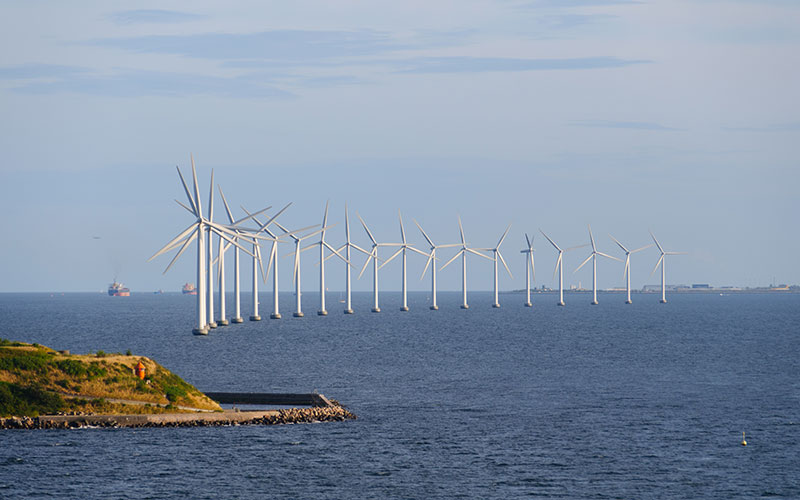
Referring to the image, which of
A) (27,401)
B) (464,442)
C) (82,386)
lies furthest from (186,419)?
(464,442)

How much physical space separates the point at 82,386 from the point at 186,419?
8.32m

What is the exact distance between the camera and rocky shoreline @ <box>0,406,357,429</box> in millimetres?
71000

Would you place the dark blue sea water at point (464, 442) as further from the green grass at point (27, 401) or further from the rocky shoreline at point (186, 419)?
the green grass at point (27, 401)

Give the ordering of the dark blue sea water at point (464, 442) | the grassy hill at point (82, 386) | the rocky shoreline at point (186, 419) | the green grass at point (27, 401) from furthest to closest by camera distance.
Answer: the grassy hill at point (82, 386) → the green grass at point (27, 401) → the rocky shoreline at point (186, 419) → the dark blue sea water at point (464, 442)

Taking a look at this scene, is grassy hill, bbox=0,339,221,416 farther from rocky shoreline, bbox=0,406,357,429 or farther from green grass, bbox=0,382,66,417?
rocky shoreline, bbox=0,406,357,429

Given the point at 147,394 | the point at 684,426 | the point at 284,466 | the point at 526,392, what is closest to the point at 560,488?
the point at 284,466

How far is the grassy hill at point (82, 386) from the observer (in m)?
73.1

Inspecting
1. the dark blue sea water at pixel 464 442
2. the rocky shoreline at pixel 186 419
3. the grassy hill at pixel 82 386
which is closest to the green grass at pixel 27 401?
the grassy hill at pixel 82 386

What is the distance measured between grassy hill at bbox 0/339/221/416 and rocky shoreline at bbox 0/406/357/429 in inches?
53.5

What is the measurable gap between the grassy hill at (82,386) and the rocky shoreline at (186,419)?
1.36 m

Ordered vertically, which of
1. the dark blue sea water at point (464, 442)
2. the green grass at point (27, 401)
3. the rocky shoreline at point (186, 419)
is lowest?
the dark blue sea water at point (464, 442)

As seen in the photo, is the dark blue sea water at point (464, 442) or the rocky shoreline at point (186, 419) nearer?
the dark blue sea water at point (464, 442)

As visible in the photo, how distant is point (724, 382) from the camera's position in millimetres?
110375

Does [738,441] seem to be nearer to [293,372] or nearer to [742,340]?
[293,372]
